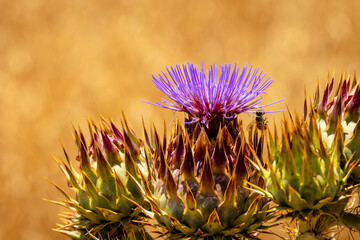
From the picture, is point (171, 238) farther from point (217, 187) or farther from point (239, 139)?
point (239, 139)

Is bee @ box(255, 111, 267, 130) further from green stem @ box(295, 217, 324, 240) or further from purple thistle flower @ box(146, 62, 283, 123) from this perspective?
green stem @ box(295, 217, 324, 240)

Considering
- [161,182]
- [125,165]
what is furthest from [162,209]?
[125,165]

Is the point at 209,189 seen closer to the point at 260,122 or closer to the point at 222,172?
the point at 222,172

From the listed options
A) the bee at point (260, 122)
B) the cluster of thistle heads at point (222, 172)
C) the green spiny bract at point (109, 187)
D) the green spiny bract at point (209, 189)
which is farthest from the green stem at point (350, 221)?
the green spiny bract at point (109, 187)

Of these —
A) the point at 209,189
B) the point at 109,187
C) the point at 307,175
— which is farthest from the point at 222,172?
the point at 109,187

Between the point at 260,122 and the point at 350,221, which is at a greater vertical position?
the point at 260,122

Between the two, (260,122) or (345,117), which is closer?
(345,117)
